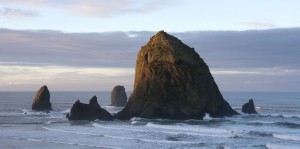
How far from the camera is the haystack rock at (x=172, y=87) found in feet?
242

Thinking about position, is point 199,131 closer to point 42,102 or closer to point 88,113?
point 88,113

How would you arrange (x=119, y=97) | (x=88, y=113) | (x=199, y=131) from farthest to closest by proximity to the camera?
(x=119, y=97), (x=88, y=113), (x=199, y=131)

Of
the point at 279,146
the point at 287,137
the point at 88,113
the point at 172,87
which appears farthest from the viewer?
the point at 88,113

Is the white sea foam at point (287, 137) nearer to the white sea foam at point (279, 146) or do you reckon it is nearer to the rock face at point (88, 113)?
the white sea foam at point (279, 146)

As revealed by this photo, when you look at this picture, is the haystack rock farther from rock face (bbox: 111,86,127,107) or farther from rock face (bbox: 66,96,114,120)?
rock face (bbox: 111,86,127,107)

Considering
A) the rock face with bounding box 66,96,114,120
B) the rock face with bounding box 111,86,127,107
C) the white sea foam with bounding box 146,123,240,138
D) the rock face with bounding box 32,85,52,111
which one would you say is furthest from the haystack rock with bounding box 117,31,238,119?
the rock face with bounding box 111,86,127,107

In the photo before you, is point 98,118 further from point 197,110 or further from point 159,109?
point 197,110

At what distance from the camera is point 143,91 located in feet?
246

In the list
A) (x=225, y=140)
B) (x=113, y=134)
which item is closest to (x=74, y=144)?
(x=113, y=134)

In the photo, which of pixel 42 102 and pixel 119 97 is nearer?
pixel 42 102

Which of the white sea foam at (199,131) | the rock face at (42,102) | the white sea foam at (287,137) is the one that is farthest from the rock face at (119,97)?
the white sea foam at (287,137)

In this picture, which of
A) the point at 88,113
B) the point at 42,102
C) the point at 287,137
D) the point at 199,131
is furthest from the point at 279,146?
the point at 42,102

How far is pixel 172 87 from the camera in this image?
7456 cm

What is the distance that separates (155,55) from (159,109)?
900cm
